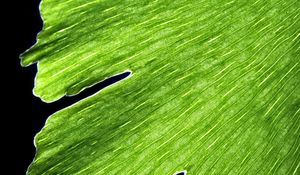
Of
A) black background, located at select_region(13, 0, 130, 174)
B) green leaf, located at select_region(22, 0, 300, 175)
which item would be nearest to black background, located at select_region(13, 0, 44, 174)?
black background, located at select_region(13, 0, 130, 174)

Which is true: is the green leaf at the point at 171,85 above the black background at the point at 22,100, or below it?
above

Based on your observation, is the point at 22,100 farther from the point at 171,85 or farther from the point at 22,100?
the point at 171,85

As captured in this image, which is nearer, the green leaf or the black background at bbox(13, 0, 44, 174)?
the green leaf

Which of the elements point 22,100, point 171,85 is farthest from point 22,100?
point 171,85

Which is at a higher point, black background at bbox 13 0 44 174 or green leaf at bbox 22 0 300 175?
green leaf at bbox 22 0 300 175

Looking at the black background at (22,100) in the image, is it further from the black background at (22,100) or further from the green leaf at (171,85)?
the green leaf at (171,85)

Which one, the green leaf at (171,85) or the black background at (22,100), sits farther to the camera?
the black background at (22,100)

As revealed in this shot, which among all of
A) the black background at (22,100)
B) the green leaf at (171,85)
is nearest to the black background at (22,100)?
the black background at (22,100)

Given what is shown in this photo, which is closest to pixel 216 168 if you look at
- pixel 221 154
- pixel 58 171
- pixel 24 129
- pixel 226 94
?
pixel 221 154

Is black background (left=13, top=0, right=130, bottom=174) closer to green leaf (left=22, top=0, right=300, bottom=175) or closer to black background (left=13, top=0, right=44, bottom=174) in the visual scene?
black background (left=13, top=0, right=44, bottom=174)
